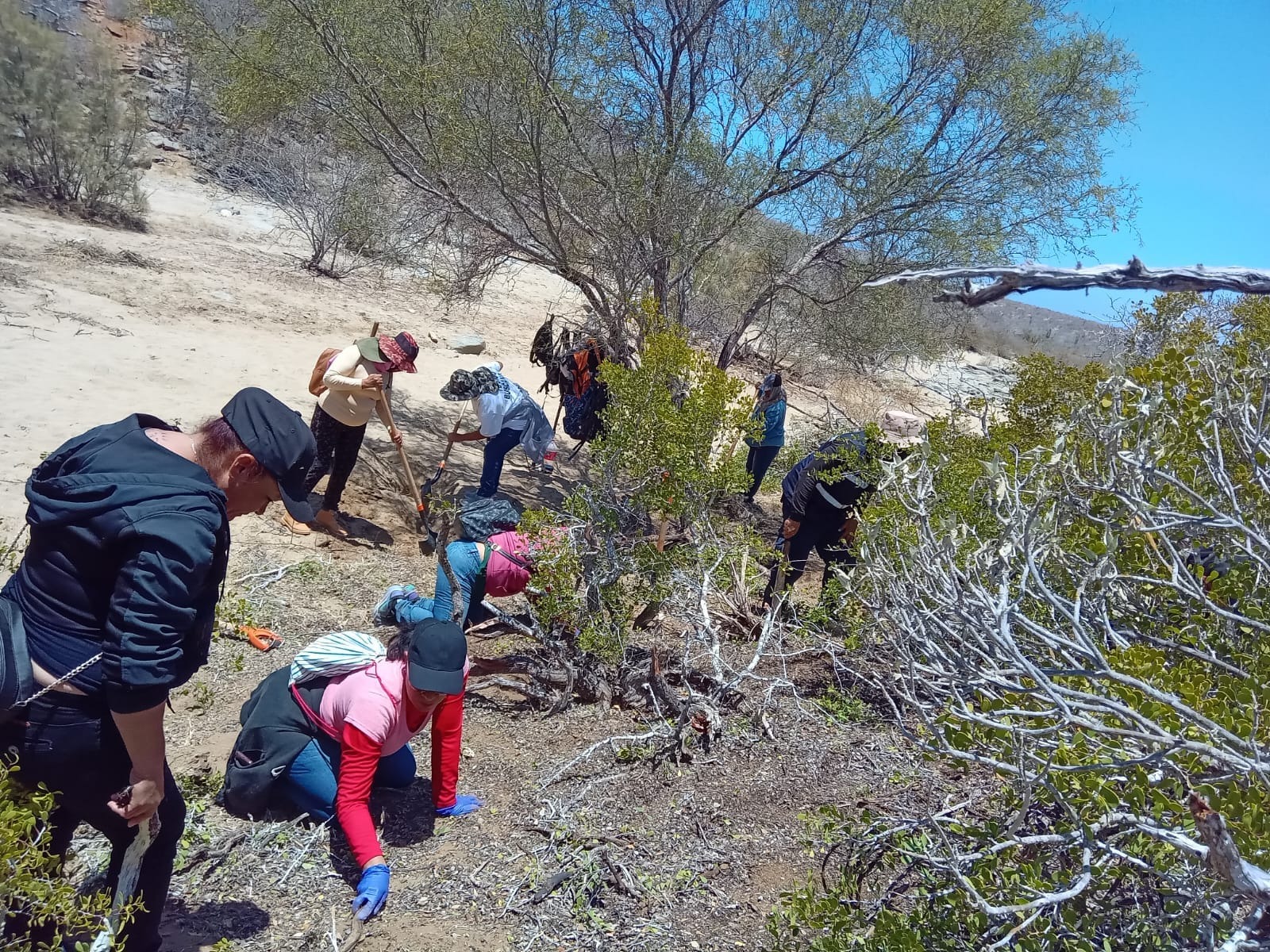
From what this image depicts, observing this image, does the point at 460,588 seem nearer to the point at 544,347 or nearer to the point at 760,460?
the point at 760,460

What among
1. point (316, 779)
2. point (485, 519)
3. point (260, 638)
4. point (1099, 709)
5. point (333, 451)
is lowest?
point (260, 638)

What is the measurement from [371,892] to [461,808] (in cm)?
63

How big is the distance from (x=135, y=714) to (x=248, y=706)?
57.6 inches

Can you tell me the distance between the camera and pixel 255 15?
25.5 ft

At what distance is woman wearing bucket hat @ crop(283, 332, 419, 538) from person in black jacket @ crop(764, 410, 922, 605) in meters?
2.66

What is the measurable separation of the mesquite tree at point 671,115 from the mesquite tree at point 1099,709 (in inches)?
194

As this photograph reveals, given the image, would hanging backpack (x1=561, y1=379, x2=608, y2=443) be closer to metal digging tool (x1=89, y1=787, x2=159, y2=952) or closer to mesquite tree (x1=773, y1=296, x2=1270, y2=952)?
mesquite tree (x1=773, y1=296, x2=1270, y2=952)

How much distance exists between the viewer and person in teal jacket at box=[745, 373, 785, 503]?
24.7 feet

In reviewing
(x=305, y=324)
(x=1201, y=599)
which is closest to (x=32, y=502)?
(x=1201, y=599)

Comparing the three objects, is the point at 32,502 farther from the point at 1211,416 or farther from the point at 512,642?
the point at 512,642

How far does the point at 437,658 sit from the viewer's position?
280 centimetres

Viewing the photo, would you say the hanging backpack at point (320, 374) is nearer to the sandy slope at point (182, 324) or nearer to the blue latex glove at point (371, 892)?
the sandy slope at point (182, 324)

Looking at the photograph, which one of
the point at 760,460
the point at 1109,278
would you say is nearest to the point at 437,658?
the point at 1109,278

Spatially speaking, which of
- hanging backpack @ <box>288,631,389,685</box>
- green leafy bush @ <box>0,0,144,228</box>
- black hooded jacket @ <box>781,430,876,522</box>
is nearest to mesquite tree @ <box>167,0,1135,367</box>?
black hooded jacket @ <box>781,430,876,522</box>
